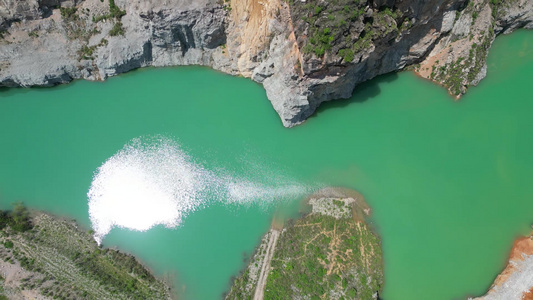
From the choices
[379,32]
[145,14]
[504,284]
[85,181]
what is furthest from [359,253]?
[145,14]

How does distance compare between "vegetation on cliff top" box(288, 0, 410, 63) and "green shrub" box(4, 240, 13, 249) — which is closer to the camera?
"vegetation on cliff top" box(288, 0, 410, 63)

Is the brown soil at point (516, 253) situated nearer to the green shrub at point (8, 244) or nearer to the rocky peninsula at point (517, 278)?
the rocky peninsula at point (517, 278)

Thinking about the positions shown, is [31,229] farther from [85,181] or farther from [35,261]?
[85,181]

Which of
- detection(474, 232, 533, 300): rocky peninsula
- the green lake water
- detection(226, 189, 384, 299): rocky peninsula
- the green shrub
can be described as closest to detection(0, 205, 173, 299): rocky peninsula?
the green shrub

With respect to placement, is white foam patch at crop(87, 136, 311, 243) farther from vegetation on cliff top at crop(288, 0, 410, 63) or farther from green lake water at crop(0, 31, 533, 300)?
vegetation on cliff top at crop(288, 0, 410, 63)

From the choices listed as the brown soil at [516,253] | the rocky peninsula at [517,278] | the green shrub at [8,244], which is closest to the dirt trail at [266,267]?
the rocky peninsula at [517,278]

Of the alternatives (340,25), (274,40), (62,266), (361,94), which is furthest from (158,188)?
(361,94)

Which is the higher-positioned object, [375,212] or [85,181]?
[375,212]
